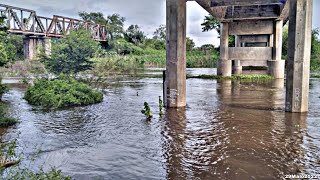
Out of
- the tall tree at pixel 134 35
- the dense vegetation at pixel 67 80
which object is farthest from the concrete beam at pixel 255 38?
the tall tree at pixel 134 35

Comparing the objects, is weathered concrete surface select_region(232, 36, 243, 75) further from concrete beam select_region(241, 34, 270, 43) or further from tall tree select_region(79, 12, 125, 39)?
tall tree select_region(79, 12, 125, 39)

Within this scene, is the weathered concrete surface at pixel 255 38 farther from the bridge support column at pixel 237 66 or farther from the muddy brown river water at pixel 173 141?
the muddy brown river water at pixel 173 141

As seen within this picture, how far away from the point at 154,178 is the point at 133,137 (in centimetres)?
311

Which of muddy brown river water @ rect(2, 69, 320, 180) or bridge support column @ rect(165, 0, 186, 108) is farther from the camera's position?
bridge support column @ rect(165, 0, 186, 108)

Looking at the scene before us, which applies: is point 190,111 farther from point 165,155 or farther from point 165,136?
point 165,155

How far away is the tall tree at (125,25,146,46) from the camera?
2853 inches

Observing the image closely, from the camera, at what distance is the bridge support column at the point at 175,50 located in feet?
42.4

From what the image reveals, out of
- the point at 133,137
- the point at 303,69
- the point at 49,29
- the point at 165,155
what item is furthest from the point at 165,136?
the point at 49,29

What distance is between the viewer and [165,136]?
9.10 meters

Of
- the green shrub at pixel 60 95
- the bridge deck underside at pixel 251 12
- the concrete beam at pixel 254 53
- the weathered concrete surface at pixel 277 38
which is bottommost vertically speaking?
the green shrub at pixel 60 95

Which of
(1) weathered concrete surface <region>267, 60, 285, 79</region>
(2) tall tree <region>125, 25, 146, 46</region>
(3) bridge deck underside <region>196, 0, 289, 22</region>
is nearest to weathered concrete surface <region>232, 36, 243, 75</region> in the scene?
(1) weathered concrete surface <region>267, 60, 285, 79</region>

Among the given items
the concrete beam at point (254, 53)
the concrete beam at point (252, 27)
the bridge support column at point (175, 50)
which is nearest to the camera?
the bridge support column at point (175, 50)

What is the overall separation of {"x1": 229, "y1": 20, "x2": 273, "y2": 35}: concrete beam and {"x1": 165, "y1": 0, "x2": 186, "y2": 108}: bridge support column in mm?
16522

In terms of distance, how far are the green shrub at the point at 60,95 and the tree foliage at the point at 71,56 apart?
3692 millimetres
